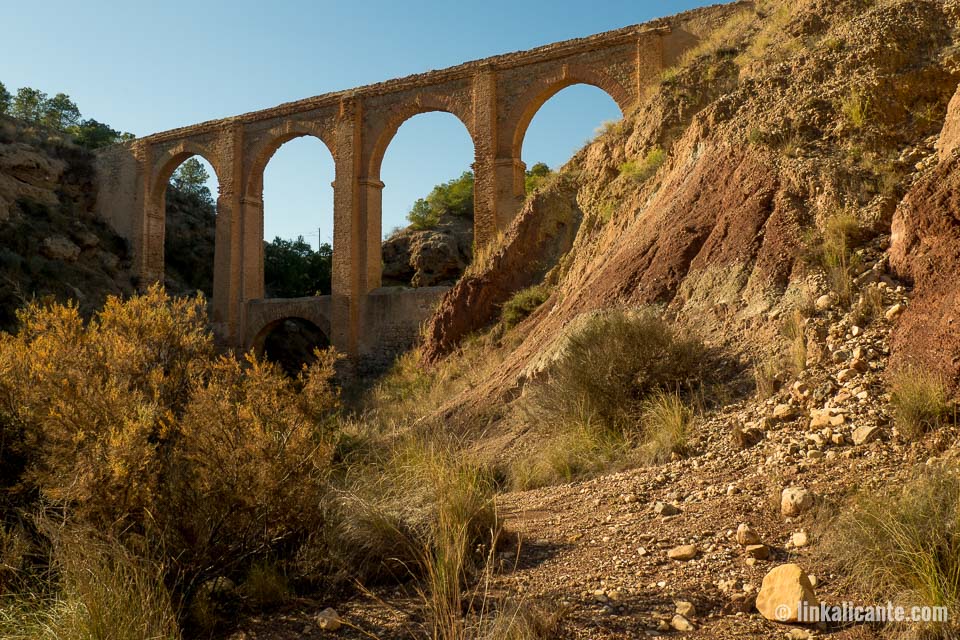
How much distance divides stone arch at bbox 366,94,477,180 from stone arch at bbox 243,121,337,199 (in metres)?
1.59

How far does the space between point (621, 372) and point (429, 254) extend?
1756cm

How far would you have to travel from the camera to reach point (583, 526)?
13.7 ft

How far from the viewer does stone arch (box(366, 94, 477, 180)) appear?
18.0m

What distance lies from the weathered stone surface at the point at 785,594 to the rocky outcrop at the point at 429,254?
65.0 ft

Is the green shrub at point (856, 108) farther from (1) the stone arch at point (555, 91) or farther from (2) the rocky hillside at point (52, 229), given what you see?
(2) the rocky hillside at point (52, 229)

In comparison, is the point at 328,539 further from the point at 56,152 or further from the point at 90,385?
the point at 56,152

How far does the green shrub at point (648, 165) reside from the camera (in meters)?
10.1

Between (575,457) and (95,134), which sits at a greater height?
(95,134)

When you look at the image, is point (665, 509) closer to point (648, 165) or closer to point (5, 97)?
point (648, 165)

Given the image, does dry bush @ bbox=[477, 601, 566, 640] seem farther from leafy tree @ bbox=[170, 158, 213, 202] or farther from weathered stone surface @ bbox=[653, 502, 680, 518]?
leafy tree @ bbox=[170, 158, 213, 202]

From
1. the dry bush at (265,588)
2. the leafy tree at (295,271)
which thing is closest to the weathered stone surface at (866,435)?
the dry bush at (265,588)

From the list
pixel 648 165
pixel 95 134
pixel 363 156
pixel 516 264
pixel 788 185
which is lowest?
pixel 788 185

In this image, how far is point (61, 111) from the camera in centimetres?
3797

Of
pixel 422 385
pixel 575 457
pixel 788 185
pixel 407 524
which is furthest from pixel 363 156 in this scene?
pixel 407 524
